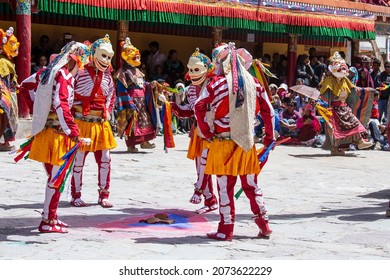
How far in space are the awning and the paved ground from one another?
478 centimetres

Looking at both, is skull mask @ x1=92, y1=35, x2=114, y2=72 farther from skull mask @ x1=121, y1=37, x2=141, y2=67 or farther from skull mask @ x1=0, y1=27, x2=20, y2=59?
skull mask @ x1=0, y1=27, x2=20, y2=59

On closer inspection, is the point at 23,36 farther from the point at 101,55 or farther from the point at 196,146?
the point at 196,146

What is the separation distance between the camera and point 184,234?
772cm

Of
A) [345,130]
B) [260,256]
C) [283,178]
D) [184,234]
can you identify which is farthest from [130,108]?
[260,256]

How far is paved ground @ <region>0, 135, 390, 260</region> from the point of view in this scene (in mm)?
6938

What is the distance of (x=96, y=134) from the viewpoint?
29.7 ft

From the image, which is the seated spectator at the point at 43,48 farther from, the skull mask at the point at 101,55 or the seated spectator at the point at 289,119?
the skull mask at the point at 101,55

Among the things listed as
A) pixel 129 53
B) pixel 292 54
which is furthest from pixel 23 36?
pixel 292 54

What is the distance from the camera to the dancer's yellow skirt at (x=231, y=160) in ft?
24.0

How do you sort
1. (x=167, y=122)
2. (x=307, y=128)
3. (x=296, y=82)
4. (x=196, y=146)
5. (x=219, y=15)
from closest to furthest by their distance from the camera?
(x=196, y=146)
(x=167, y=122)
(x=307, y=128)
(x=219, y=15)
(x=296, y=82)

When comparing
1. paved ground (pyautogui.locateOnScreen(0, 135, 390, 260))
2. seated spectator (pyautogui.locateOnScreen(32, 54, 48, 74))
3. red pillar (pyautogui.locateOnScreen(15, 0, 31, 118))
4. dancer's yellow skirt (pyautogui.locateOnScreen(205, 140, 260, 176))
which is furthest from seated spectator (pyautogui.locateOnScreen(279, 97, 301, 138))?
dancer's yellow skirt (pyautogui.locateOnScreen(205, 140, 260, 176))

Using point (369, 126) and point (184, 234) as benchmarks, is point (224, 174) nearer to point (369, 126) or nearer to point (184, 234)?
point (184, 234)

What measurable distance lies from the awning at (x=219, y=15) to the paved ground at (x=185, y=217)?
478cm

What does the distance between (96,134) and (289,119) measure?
937 cm
